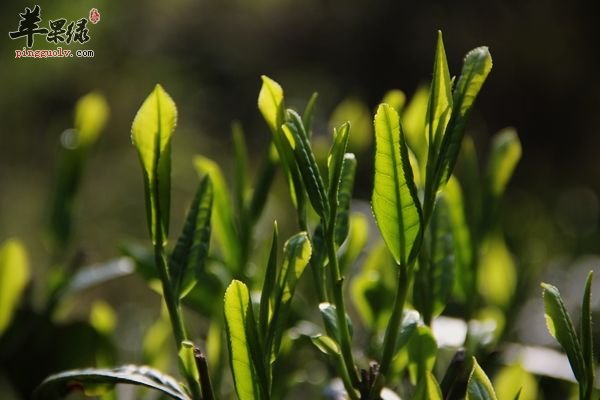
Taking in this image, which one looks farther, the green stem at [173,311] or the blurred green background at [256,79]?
the blurred green background at [256,79]

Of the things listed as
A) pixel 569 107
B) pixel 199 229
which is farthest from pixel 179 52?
pixel 199 229

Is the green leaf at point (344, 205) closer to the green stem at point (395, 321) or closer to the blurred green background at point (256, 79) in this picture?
the green stem at point (395, 321)

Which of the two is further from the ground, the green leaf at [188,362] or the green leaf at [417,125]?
the green leaf at [417,125]

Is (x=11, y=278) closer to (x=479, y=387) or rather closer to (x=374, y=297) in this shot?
(x=374, y=297)

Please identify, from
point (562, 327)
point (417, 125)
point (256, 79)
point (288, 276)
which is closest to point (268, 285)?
point (288, 276)

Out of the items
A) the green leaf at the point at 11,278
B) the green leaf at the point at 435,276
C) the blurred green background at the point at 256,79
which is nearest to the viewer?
the green leaf at the point at 435,276

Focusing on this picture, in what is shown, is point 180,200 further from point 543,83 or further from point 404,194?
point 404,194

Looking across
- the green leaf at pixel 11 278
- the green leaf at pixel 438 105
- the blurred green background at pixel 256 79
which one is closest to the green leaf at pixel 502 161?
the green leaf at pixel 438 105
